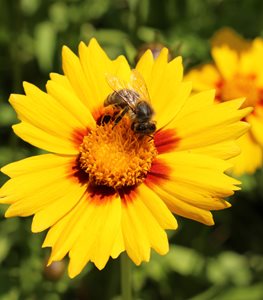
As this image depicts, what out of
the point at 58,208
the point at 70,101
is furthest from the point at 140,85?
the point at 58,208

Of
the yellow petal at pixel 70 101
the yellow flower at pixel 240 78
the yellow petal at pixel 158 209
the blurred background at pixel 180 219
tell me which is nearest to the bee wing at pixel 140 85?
the yellow petal at pixel 70 101

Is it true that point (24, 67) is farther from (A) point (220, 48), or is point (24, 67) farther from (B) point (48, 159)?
(B) point (48, 159)

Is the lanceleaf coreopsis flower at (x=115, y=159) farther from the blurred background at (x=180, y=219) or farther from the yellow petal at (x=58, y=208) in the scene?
the blurred background at (x=180, y=219)

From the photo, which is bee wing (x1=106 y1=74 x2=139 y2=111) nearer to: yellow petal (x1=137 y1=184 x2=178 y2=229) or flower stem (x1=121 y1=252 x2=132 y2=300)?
yellow petal (x1=137 y1=184 x2=178 y2=229)

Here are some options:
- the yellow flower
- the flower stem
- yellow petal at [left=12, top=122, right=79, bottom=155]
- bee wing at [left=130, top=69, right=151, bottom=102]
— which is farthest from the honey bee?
the yellow flower

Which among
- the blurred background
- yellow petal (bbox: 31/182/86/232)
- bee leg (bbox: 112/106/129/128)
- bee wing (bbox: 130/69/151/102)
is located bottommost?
the blurred background

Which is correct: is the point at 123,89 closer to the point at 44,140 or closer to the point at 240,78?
the point at 44,140
